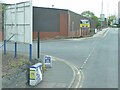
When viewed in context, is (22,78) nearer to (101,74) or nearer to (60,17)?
(101,74)

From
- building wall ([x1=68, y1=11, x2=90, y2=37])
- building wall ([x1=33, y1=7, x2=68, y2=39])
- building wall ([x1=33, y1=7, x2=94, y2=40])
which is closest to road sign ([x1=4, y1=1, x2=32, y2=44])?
building wall ([x1=33, y1=7, x2=94, y2=40])

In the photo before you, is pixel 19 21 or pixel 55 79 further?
pixel 19 21

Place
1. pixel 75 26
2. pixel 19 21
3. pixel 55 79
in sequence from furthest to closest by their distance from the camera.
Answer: pixel 75 26 < pixel 19 21 < pixel 55 79

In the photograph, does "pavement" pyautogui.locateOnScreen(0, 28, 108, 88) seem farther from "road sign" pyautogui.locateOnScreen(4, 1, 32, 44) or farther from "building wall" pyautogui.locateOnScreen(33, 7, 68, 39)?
"building wall" pyautogui.locateOnScreen(33, 7, 68, 39)

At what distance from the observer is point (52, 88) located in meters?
13.2

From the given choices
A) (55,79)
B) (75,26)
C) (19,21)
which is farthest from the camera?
(75,26)

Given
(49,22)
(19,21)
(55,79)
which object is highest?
(49,22)

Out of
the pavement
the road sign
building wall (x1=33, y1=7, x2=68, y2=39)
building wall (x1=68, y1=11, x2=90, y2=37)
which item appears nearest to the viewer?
the pavement

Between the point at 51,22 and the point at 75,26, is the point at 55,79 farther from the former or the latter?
the point at 75,26

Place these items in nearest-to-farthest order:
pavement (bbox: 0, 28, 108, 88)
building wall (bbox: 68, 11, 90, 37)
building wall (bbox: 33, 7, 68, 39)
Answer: pavement (bbox: 0, 28, 108, 88)
building wall (bbox: 33, 7, 68, 39)
building wall (bbox: 68, 11, 90, 37)

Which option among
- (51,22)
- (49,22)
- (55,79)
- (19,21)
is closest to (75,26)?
(51,22)

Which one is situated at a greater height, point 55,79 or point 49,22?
point 49,22

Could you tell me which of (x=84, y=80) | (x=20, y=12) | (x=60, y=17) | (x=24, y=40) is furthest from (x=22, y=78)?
(x=60, y=17)

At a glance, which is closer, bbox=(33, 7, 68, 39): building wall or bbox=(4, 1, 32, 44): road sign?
bbox=(4, 1, 32, 44): road sign
